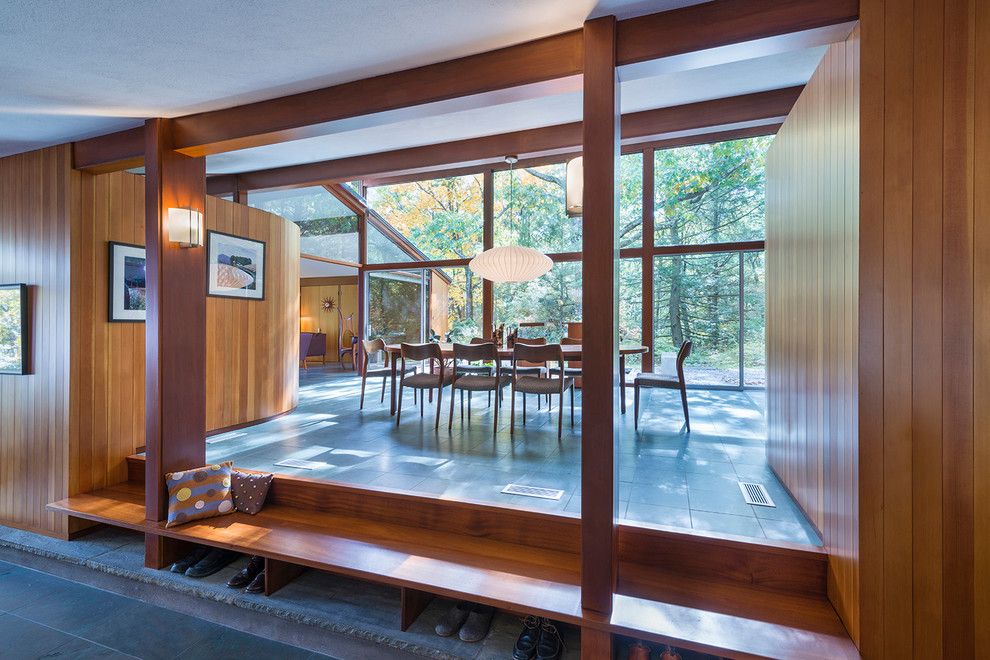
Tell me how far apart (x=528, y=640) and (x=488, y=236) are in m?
5.51

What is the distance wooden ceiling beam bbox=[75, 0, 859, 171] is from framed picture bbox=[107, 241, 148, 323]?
1.88 ft

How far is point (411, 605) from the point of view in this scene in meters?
1.99

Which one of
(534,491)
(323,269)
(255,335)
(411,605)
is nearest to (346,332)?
(323,269)

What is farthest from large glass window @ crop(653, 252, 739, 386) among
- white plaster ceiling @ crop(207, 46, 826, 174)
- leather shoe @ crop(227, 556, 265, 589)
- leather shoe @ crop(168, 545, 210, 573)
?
leather shoe @ crop(168, 545, 210, 573)

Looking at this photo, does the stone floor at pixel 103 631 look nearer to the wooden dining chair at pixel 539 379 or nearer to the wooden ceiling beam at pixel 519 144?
the wooden dining chair at pixel 539 379

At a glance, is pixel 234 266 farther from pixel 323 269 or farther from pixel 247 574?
pixel 323 269

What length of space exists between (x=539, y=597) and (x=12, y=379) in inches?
151

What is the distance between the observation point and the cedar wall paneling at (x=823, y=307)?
1.59 m

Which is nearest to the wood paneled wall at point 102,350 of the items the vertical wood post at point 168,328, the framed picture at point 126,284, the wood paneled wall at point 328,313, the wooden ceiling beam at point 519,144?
the framed picture at point 126,284

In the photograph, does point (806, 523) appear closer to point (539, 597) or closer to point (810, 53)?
point (539, 597)

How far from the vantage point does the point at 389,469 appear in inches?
115

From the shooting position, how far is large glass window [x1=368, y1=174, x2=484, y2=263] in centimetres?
682

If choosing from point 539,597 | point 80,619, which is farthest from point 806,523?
point 80,619

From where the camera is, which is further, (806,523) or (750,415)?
(750,415)
